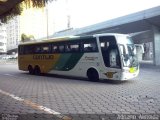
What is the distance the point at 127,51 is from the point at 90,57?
249 cm

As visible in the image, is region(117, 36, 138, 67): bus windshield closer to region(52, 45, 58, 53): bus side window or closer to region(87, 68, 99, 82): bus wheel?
region(87, 68, 99, 82): bus wheel

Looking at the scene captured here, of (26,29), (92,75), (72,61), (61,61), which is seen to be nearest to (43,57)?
(61,61)

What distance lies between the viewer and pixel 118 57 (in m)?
16.1

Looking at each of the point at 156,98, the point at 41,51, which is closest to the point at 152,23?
the point at 41,51

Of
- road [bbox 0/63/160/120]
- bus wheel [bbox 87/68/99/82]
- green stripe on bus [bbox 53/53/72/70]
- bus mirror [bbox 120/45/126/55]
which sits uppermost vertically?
bus mirror [bbox 120/45/126/55]

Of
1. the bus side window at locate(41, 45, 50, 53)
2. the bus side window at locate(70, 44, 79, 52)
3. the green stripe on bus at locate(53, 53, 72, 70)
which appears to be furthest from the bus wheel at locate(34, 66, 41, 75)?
the bus side window at locate(70, 44, 79, 52)

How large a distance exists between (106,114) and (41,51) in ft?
49.3

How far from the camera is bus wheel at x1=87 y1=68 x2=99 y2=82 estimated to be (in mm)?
17788

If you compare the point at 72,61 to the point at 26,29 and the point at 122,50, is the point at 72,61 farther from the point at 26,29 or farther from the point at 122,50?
the point at 26,29

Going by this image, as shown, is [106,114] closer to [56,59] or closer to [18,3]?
[18,3]

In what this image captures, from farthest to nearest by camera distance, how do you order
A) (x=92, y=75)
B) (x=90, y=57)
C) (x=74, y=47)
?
1. (x=74, y=47)
2. (x=92, y=75)
3. (x=90, y=57)

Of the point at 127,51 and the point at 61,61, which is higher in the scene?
the point at 127,51

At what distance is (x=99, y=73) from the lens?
1734cm

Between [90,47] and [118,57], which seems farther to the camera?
[90,47]
